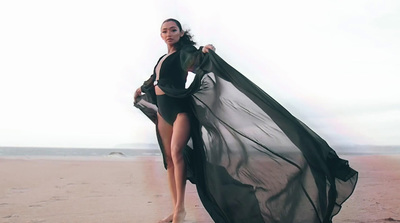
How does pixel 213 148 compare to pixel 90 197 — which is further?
pixel 90 197

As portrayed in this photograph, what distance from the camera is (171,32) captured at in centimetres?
427

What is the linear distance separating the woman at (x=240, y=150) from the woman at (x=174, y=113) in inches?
0.4

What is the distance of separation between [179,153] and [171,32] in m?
1.27

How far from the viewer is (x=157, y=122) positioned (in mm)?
4594

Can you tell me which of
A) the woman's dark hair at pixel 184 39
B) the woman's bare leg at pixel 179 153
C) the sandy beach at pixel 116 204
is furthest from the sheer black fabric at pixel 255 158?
the sandy beach at pixel 116 204

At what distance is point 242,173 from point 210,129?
1.76ft

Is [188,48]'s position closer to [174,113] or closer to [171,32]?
[171,32]

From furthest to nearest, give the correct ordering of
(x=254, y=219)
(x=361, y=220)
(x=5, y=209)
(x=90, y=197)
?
(x=90, y=197) → (x=5, y=209) → (x=361, y=220) → (x=254, y=219)

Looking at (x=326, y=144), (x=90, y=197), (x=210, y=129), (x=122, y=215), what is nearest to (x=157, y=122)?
(x=210, y=129)

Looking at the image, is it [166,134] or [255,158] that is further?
[166,134]

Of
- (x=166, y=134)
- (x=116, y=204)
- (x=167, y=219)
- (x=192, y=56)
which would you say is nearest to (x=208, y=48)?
(x=192, y=56)

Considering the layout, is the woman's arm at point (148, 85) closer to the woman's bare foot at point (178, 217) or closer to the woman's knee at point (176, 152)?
the woman's knee at point (176, 152)

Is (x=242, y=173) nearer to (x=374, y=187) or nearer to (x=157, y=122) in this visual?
(x=157, y=122)

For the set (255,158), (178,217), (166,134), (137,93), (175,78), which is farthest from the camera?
(137,93)
